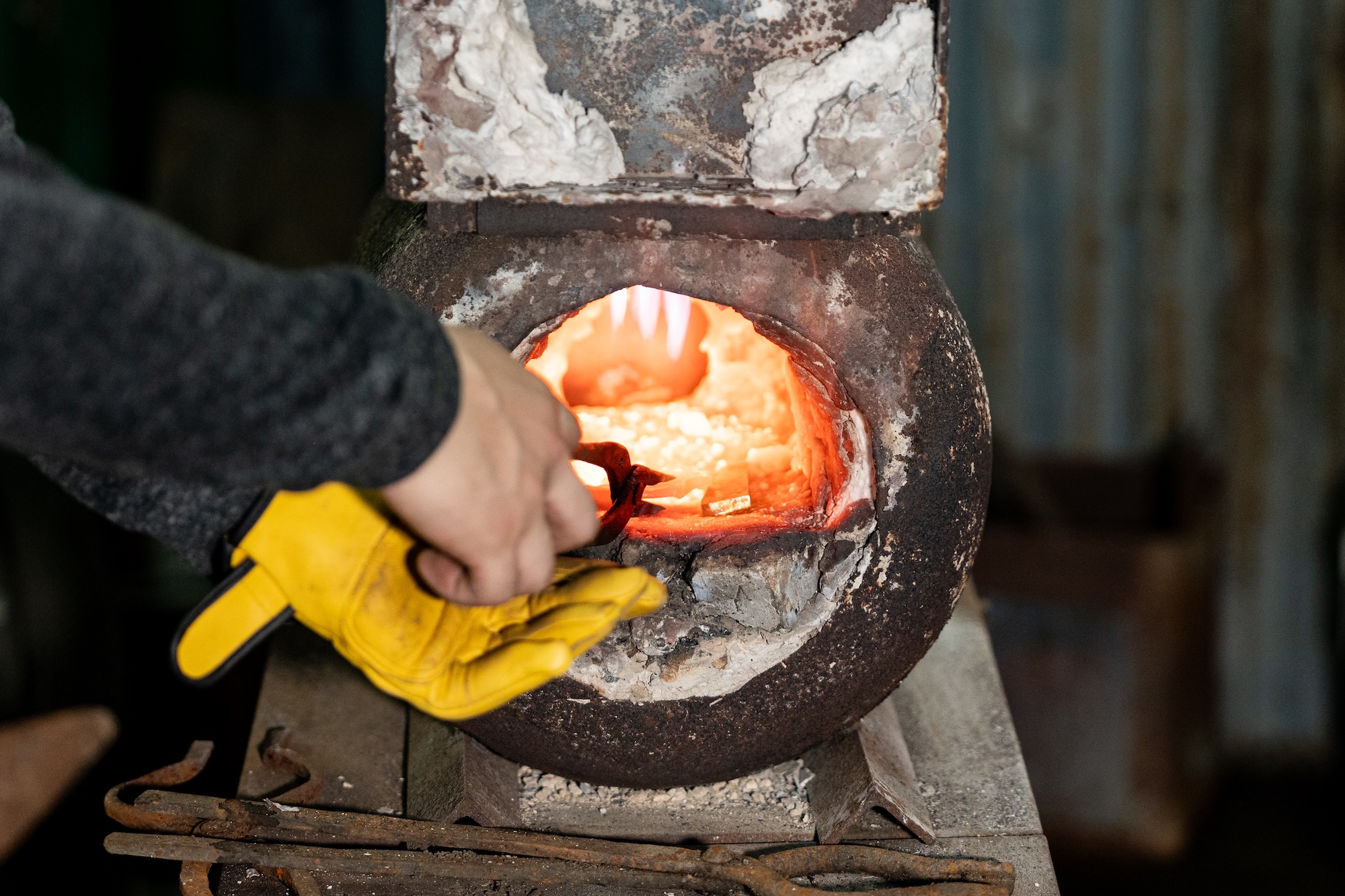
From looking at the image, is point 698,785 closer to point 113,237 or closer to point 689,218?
point 689,218

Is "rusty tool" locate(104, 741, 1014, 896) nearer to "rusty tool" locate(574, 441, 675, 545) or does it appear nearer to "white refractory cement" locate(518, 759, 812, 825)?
"white refractory cement" locate(518, 759, 812, 825)

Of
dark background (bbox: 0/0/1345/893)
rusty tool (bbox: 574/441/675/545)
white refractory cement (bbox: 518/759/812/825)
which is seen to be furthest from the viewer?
dark background (bbox: 0/0/1345/893)

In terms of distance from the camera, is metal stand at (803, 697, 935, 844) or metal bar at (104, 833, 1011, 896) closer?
→ metal bar at (104, 833, 1011, 896)

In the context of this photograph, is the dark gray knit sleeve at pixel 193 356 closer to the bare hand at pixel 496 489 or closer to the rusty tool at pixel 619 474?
the bare hand at pixel 496 489

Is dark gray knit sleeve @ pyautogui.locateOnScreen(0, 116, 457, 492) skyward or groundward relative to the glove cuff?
skyward

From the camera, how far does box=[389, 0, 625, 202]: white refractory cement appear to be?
1.46 meters

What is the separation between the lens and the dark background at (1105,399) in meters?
3.25

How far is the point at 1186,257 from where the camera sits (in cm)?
340

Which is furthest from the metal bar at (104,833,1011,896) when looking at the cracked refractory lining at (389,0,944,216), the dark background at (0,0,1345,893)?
the dark background at (0,0,1345,893)

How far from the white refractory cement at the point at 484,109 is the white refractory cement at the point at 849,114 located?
0.64 ft

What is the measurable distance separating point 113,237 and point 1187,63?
311cm

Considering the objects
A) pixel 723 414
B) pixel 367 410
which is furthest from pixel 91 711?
pixel 367 410

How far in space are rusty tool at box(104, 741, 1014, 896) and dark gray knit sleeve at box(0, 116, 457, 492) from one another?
0.75m

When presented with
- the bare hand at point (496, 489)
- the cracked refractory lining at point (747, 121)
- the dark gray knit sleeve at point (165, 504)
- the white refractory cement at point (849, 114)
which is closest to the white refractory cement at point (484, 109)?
the cracked refractory lining at point (747, 121)
